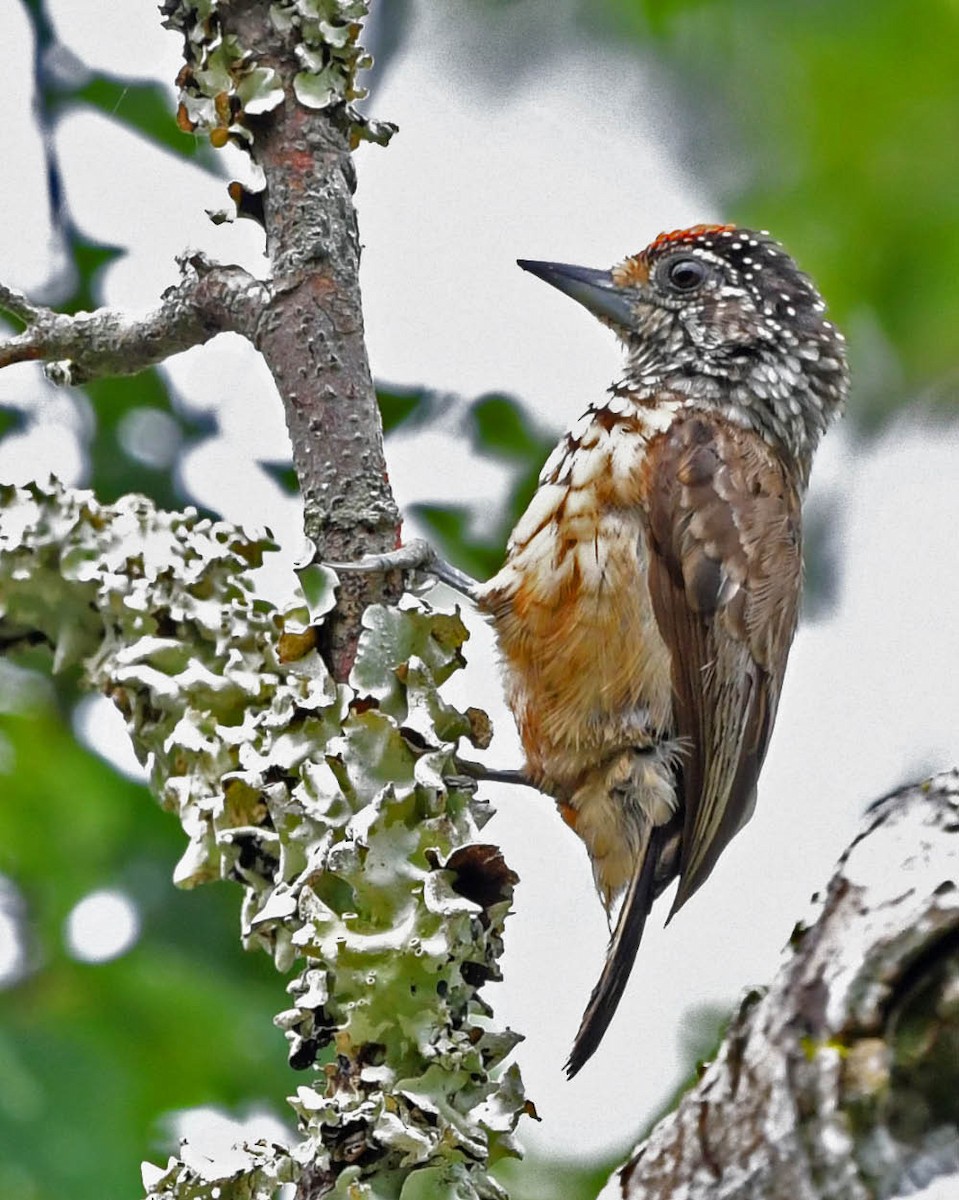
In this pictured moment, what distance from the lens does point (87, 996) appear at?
3.10m

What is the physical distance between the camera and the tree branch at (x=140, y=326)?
2.41 metres

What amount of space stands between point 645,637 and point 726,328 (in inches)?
38.6

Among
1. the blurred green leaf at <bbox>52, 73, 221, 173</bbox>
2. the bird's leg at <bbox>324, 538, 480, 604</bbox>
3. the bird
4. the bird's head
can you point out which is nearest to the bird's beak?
the bird's head

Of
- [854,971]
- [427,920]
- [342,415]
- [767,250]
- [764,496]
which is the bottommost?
[854,971]

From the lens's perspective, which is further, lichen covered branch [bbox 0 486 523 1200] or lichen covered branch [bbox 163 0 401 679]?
lichen covered branch [bbox 163 0 401 679]

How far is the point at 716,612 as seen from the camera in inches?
141

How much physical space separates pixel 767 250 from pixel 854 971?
3187mm

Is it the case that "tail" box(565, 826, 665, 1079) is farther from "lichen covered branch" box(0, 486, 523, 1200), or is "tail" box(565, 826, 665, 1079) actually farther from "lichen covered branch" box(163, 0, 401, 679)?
"lichen covered branch" box(163, 0, 401, 679)

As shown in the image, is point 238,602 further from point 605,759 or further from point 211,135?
point 605,759

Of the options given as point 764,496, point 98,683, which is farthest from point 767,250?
point 98,683

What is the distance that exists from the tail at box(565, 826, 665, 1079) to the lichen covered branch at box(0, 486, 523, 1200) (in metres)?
1.17

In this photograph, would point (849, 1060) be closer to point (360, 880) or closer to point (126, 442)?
point (360, 880)

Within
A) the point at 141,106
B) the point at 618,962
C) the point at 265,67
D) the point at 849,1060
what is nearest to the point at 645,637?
the point at 618,962

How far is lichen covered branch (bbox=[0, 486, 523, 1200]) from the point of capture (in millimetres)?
1834
